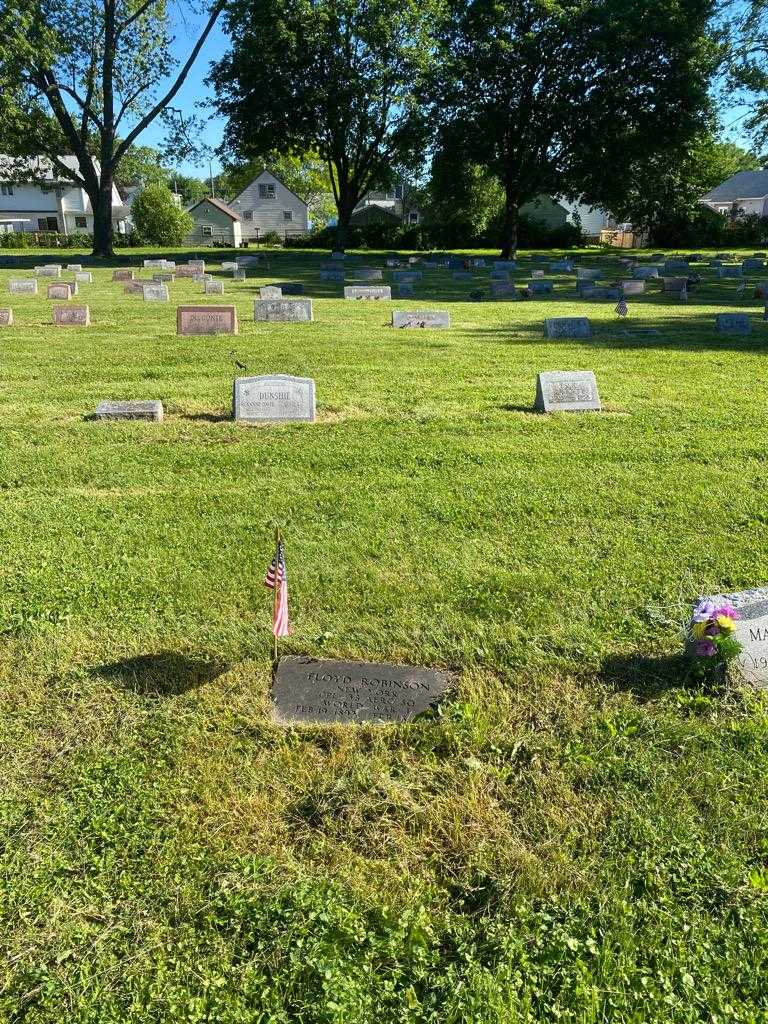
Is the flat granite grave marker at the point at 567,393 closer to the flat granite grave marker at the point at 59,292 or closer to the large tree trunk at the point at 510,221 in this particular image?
the flat granite grave marker at the point at 59,292

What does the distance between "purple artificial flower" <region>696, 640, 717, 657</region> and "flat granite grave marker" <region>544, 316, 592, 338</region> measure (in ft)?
35.2

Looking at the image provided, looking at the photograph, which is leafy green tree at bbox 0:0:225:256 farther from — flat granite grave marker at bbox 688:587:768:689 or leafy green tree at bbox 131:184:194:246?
flat granite grave marker at bbox 688:587:768:689

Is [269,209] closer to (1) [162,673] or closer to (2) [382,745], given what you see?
(1) [162,673]

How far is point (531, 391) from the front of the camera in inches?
354

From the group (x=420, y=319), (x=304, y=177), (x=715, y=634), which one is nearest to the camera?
(x=715, y=634)

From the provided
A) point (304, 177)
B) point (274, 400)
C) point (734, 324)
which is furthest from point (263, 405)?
point (304, 177)

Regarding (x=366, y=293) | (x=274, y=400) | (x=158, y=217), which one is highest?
(x=158, y=217)

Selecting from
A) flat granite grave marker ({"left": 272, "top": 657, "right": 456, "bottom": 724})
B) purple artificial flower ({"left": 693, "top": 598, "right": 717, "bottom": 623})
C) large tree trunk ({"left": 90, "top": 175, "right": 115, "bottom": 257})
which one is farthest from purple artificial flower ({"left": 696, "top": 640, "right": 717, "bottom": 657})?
large tree trunk ({"left": 90, "top": 175, "right": 115, "bottom": 257})

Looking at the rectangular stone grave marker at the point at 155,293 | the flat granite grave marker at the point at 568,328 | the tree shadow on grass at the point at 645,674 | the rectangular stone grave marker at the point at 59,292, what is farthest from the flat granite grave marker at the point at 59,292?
the tree shadow on grass at the point at 645,674

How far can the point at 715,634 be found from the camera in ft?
10.7

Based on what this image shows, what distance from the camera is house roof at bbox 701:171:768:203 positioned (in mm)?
65000

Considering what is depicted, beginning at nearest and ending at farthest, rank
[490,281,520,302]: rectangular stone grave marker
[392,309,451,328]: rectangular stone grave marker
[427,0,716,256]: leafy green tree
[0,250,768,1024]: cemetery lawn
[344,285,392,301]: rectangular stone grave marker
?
[0,250,768,1024]: cemetery lawn, [392,309,451,328]: rectangular stone grave marker, [344,285,392,301]: rectangular stone grave marker, [490,281,520,302]: rectangular stone grave marker, [427,0,716,256]: leafy green tree

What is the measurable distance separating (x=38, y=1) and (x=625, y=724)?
42912mm

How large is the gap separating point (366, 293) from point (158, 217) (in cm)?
4118
